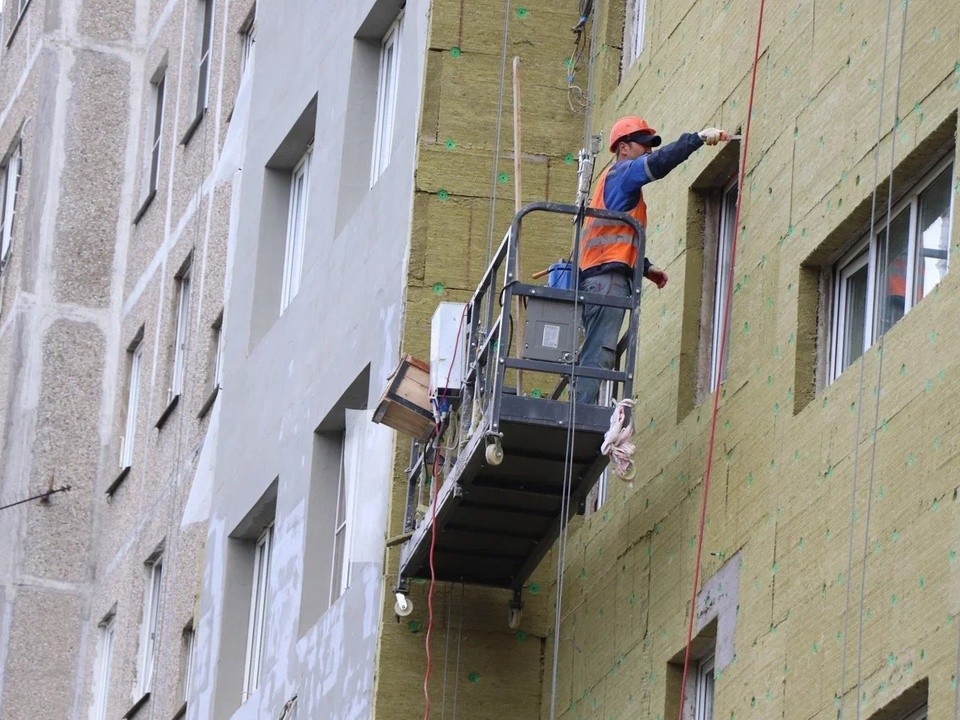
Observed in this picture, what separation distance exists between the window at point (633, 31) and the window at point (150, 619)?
10.9 metres

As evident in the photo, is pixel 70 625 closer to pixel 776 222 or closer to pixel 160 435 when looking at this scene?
pixel 160 435

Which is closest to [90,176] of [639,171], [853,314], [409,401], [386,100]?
[386,100]

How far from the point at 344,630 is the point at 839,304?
6.61m

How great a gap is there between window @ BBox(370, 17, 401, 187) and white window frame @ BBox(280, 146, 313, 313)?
2148mm

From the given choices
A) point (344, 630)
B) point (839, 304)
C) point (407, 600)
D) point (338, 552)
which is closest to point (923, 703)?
point (839, 304)

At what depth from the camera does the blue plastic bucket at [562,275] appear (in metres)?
17.0

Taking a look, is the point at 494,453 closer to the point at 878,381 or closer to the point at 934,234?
the point at 878,381

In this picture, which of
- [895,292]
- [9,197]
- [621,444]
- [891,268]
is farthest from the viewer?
[9,197]

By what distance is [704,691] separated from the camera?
16.3 meters

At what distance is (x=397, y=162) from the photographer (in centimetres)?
2127

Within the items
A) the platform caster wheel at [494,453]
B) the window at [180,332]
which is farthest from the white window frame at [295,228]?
the platform caster wheel at [494,453]

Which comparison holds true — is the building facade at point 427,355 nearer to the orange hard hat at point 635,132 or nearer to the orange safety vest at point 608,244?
the orange hard hat at point 635,132

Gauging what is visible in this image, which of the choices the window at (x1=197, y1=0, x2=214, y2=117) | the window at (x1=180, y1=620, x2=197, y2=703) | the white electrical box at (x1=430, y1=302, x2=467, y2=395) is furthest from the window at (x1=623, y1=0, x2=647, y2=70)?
the window at (x1=197, y1=0, x2=214, y2=117)

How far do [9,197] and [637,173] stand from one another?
71.3 feet
